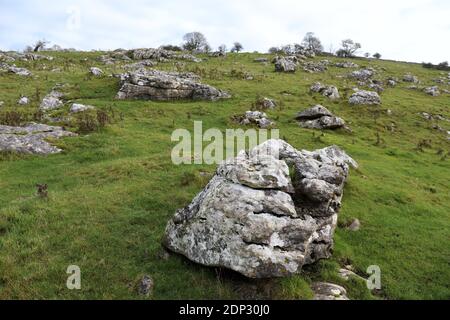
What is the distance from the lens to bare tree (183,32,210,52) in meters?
103

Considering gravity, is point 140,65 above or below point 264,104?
above

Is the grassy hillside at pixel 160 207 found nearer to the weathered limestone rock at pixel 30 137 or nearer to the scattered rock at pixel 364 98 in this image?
the weathered limestone rock at pixel 30 137

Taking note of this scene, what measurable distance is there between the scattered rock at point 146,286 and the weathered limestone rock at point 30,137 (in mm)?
15293

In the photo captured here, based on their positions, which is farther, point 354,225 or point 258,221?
point 354,225

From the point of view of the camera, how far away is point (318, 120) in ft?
110

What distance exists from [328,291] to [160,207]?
7931 millimetres

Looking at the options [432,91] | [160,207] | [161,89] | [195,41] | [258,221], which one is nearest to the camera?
[258,221]

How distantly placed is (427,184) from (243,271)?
17847 mm

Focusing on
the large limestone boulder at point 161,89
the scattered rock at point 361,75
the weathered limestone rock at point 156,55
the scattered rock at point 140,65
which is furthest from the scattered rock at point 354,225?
the weathered limestone rock at point 156,55

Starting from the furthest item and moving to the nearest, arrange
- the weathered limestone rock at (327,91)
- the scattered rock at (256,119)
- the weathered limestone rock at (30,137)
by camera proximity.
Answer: the weathered limestone rock at (327,91) → the scattered rock at (256,119) → the weathered limestone rock at (30,137)

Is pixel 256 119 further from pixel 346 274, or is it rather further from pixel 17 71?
pixel 17 71

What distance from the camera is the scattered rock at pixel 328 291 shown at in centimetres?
1089

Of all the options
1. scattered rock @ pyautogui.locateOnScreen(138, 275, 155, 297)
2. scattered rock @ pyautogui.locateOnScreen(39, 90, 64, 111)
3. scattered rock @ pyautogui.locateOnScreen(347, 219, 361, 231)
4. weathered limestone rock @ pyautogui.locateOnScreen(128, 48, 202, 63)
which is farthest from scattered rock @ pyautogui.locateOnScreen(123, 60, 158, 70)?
scattered rock @ pyautogui.locateOnScreen(138, 275, 155, 297)

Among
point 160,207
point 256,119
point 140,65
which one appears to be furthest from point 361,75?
point 160,207
